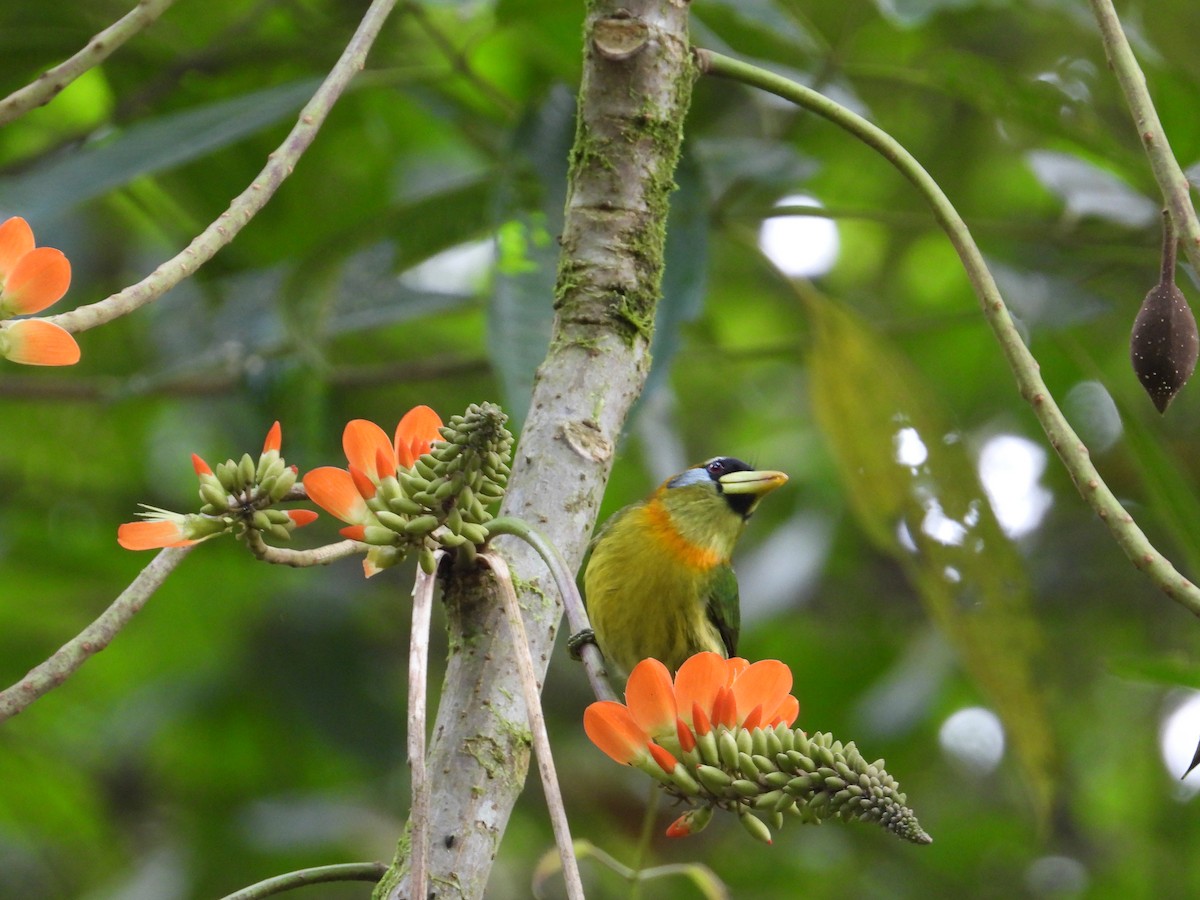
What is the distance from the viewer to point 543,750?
80cm

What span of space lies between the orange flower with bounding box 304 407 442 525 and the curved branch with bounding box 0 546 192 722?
0.10m

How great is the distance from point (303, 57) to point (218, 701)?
1764 millimetres

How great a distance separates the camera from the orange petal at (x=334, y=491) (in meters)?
0.96

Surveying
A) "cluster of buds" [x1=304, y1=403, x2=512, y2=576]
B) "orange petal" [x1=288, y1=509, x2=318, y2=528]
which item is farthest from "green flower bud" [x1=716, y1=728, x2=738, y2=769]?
"orange petal" [x1=288, y1=509, x2=318, y2=528]

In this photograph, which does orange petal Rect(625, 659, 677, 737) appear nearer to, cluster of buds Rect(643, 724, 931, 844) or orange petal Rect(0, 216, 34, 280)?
cluster of buds Rect(643, 724, 931, 844)

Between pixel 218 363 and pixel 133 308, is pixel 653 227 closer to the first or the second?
pixel 133 308

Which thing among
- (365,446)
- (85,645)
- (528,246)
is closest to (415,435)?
(365,446)

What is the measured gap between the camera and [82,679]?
163 inches

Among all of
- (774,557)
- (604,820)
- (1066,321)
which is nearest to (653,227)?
(1066,321)

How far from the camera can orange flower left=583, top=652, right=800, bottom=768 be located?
86 centimetres

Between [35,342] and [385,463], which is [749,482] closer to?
[385,463]

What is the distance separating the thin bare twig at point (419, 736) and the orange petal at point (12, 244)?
330 mm

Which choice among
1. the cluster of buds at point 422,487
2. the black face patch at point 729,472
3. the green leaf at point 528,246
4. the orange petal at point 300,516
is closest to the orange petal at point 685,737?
the cluster of buds at point 422,487

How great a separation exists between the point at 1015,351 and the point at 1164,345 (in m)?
0.11
